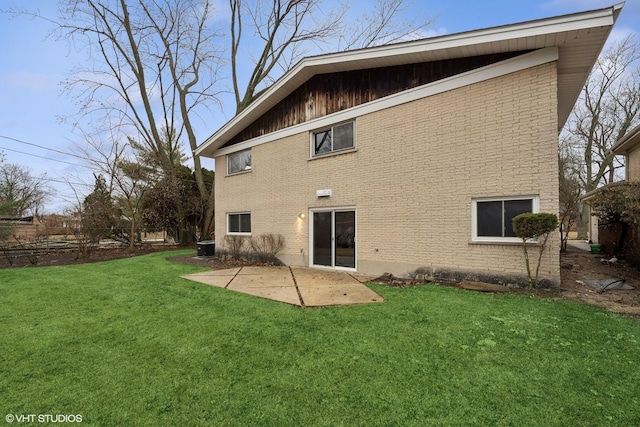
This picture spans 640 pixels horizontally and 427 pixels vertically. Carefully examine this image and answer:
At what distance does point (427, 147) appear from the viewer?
7.33 meters

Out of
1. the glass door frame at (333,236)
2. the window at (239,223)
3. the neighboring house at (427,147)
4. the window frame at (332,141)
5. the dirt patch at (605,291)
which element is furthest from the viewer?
the window at (239,223)

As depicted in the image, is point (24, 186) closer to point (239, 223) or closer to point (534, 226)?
point (239, 223)

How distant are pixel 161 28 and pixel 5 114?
33.2 ft

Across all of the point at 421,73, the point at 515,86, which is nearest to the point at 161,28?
the point at 421,73

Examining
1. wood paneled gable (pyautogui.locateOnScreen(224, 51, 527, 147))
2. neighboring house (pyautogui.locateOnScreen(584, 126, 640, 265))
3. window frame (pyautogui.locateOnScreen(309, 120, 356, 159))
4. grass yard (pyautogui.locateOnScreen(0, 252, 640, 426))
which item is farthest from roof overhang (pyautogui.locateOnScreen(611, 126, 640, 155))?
window frame (pyautogui.locateOnScreen(309, 120, 356, 159))

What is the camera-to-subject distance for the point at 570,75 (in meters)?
6.98

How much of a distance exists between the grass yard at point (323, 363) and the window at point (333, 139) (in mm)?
5289

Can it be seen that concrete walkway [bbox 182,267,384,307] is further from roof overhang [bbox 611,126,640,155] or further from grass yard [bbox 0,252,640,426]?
roof overhang [bbox 611,126,640,155]

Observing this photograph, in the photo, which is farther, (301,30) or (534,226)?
(301,30)

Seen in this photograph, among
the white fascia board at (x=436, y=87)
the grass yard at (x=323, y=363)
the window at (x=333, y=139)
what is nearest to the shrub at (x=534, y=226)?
the grass yard at (x=323, y=363)

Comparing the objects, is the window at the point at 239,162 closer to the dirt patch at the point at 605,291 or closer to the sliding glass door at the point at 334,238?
the sliding glass door at the point at 334,238

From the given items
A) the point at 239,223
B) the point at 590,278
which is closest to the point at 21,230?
the point at 239,223

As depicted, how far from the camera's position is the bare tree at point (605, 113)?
2059 cm

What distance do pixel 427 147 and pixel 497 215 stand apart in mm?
2267
